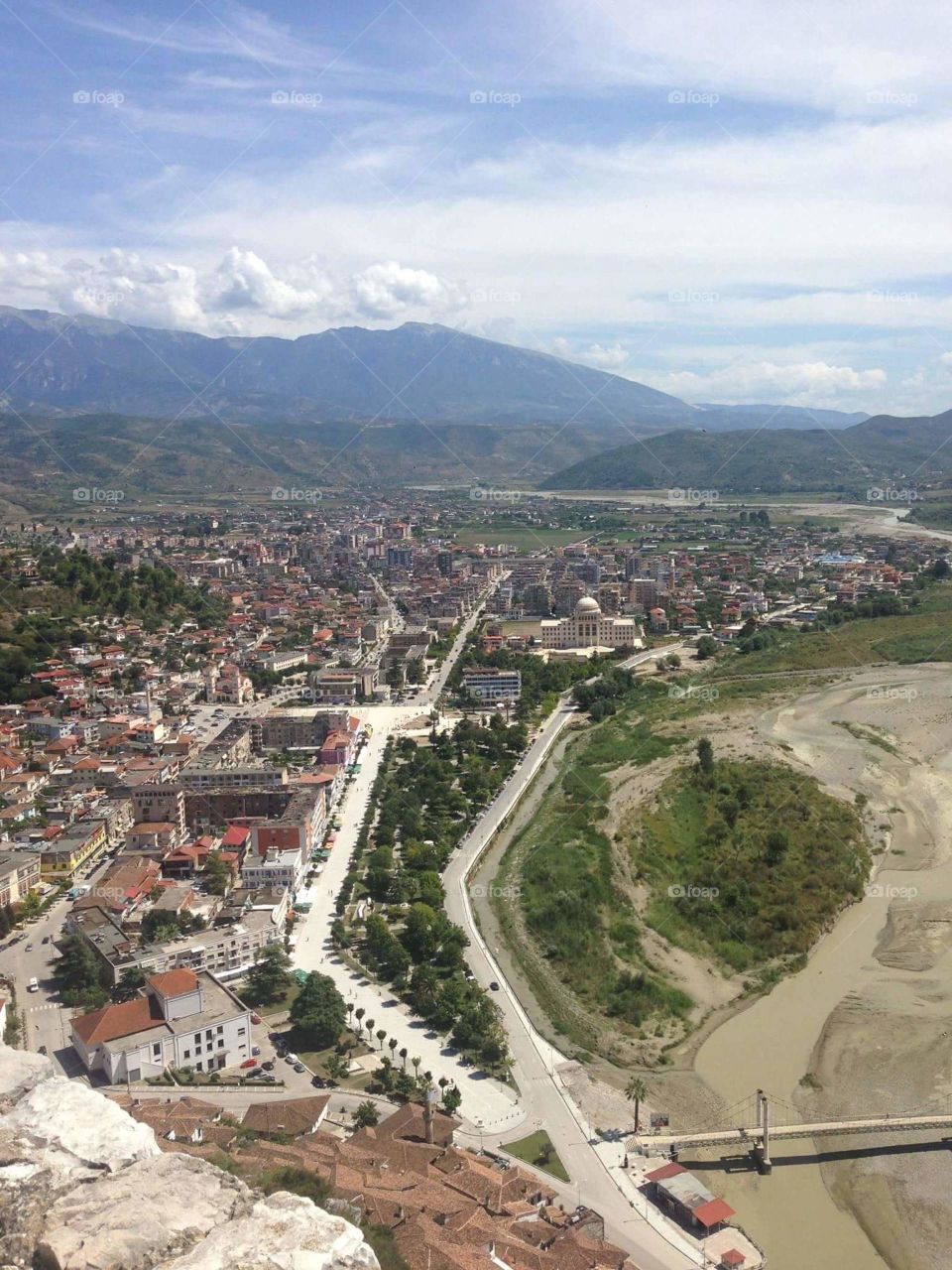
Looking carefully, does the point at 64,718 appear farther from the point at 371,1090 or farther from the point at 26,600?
the point at 371,1090

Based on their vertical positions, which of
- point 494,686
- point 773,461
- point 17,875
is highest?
point 773,461

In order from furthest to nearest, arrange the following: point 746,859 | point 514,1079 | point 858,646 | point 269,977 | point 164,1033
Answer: point 858,646, point 746,859, point 269,977, point 164,1033, point 514,1079

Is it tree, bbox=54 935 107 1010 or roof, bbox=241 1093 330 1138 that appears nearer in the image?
roof, bbox=241 1093 330 1138

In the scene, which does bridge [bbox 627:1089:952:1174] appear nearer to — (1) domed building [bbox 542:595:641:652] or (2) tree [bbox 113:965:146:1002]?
(2) tree [bbox 113:965:146:1002]

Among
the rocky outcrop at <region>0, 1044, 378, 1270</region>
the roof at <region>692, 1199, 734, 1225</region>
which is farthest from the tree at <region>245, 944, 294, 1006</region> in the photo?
the rocky outcrop at <region>0, 1044, 378, 1270</region>

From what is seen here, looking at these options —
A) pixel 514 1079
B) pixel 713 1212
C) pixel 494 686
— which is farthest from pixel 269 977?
pixel 494 686

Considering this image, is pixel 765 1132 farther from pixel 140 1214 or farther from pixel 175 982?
pixel 140 1214
